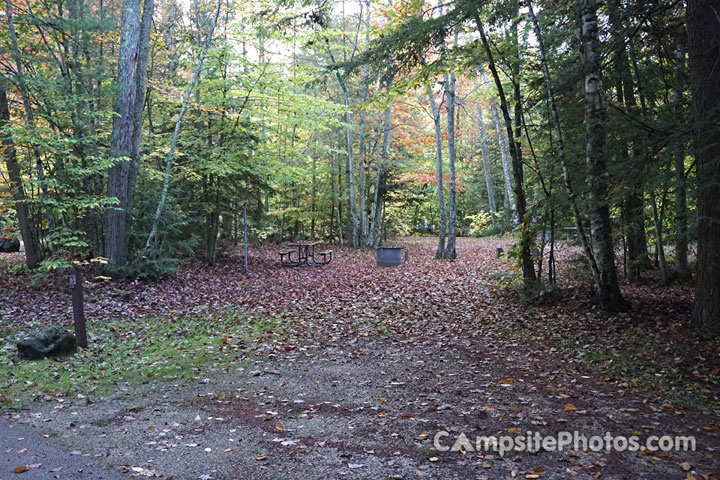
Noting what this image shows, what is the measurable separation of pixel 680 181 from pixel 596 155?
1.78 metres

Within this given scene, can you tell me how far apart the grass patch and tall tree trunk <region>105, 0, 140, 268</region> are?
3304mm

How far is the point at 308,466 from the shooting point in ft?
11.8

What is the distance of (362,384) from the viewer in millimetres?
5562

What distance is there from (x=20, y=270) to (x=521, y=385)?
12.2m

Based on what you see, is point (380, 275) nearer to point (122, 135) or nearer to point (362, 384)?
point (122, 135)

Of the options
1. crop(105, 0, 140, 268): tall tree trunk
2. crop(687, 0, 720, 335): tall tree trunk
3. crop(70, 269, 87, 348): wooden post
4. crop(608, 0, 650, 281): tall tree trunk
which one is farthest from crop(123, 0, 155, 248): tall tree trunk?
crop(687, 0, 720, 335): tall tree trunk

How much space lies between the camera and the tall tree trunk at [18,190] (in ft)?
34.0

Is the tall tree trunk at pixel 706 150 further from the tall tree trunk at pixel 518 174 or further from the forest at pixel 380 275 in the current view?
the tall tree trunk at pixel 518 174

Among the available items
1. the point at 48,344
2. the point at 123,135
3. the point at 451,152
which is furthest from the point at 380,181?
the point at 48,344

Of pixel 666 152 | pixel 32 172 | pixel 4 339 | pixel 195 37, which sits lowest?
pixel 4 339

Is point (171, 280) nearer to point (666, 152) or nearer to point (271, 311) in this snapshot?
point (271, 311)

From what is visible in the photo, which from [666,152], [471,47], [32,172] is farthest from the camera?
[32,172]

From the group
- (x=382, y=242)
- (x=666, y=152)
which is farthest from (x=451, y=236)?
(x=666, y=152)

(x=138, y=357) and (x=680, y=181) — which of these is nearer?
(x=680, y=181)
